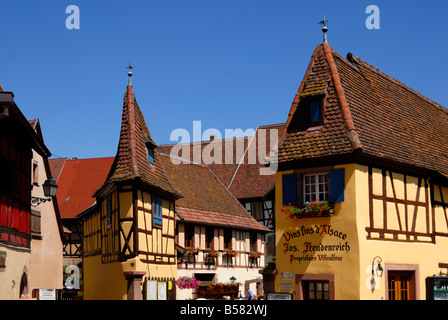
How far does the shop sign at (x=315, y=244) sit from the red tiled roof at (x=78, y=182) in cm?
2530

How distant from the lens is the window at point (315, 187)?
20.1 m

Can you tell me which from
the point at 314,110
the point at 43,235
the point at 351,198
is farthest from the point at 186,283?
the point at 351,198

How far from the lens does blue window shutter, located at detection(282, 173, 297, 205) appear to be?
20.3m

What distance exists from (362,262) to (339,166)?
2710mm

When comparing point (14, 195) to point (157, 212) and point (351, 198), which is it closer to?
point (351, 198)

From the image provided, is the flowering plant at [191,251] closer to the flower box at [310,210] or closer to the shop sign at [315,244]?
the shop sign at [315,244]

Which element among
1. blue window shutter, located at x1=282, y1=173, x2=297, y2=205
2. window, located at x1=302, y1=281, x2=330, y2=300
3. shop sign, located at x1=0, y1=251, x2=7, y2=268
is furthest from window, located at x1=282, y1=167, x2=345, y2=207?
shop sign, located at x1=0, y1=251, x2=7, y2=268

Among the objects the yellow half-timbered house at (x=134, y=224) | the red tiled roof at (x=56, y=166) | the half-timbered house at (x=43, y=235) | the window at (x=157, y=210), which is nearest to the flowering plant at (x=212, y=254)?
the yellow half-timbered house at (x=134, y=224)

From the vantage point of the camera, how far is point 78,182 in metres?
46.6

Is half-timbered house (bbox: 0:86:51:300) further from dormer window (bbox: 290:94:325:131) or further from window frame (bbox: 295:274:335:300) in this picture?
window frame (bbox: 295:274:335:300)
